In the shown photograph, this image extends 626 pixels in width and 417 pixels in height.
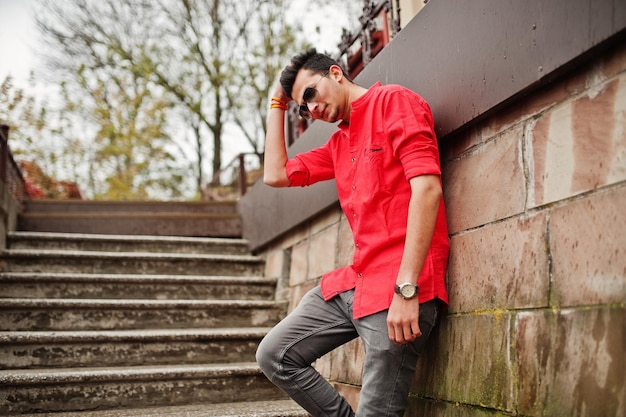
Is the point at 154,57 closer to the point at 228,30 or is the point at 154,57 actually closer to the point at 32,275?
the point at 228,30

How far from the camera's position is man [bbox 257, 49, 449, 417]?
1.74m

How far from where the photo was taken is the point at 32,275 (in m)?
4.04

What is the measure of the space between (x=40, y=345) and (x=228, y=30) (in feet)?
41.1

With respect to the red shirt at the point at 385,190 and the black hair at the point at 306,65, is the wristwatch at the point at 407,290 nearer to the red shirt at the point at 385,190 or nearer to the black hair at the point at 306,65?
the red shirt at the point at 385,190

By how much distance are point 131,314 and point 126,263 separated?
0.92 metres

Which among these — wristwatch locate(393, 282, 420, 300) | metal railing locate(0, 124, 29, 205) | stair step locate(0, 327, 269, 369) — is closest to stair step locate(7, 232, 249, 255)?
metal railing locate(0, 124, 29, 205)

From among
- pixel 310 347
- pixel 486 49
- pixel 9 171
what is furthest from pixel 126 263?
pixel 486 49

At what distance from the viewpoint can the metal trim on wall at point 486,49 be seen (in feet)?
4.99

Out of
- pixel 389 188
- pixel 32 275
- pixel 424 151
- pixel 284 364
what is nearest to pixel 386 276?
pixel 389 188

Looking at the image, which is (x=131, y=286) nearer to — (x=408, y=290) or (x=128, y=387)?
(x=128, y=387)

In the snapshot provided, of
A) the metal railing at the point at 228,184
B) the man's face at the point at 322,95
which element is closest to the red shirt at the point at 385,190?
the man's face at the point at 322,95

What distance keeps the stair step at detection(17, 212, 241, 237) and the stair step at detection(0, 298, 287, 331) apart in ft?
6.59

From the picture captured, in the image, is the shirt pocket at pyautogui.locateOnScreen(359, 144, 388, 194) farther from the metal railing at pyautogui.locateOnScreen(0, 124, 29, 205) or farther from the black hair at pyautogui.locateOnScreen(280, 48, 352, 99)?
the metal railing at pyautogui.locateOnScreen(0, 124, 29, 205)

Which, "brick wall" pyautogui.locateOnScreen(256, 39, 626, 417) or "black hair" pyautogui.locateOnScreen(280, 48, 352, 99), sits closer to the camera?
"brick wall" pyautogui.locateOnScreen(256, 39, 626, 417)
